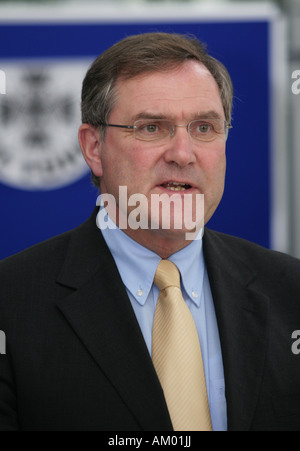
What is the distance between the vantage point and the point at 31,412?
155 cm

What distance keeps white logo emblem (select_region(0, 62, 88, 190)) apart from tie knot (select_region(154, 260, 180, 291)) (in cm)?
145

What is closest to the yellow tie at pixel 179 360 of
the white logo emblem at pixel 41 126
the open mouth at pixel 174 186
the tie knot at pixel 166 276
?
Result: the tie knot at pixel 166 276

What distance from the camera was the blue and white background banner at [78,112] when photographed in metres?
3.04

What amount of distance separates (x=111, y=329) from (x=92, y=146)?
0.62 metres

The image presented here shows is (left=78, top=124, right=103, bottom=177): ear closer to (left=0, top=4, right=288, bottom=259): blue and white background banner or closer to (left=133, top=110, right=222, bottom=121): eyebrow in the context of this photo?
(left=133, top=110, right=222, bottom=121): eyebrow

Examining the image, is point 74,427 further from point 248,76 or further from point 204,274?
point 248,76

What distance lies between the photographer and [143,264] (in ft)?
5.72

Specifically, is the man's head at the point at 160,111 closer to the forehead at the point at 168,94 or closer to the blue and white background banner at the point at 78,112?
the forehead at the point at 168,94

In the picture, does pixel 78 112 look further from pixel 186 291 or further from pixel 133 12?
pixel 186 291

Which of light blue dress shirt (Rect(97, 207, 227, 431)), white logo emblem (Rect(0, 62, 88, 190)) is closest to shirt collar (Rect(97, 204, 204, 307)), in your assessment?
light blue dress shirt (Rect(97, 207, 227, 431))

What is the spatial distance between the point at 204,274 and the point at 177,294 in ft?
0.54

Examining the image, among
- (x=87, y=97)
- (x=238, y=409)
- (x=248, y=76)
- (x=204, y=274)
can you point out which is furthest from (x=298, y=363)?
(x=248, y=76)

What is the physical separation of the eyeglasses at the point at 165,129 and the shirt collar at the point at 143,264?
28 cm
